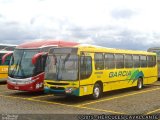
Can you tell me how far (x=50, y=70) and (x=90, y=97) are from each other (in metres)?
2.76

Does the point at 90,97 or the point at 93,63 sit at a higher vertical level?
the point at 93,63

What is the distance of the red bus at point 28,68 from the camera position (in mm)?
17891

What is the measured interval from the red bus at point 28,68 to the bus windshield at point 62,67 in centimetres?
134

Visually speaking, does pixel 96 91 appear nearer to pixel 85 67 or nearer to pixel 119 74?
pixel 85 67

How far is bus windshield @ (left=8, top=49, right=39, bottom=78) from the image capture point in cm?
1805

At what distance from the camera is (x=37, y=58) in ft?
56.7

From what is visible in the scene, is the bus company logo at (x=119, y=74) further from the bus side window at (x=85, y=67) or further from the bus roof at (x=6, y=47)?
the bus roof at (x=6, y=47)

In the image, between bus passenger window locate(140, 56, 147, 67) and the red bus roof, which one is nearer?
the red bus roof

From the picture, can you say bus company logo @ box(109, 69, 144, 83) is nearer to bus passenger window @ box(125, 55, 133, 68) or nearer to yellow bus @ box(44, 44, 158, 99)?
yellow bus @ box(44, 44, 158, 99)

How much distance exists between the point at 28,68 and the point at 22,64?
0.48 metres

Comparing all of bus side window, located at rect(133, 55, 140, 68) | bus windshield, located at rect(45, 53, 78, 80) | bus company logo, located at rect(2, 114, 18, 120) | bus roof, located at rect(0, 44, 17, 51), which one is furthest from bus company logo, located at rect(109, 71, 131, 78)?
bus roof, located at rect(0, 44, 17, 51)

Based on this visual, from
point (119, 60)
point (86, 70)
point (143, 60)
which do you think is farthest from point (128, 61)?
point (86, 70)

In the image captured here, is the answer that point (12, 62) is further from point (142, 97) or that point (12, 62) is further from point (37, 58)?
point (142, 97)

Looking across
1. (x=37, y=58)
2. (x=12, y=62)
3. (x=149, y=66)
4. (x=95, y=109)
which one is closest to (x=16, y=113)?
(x=95, y=109)
